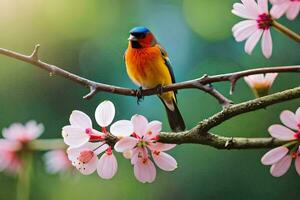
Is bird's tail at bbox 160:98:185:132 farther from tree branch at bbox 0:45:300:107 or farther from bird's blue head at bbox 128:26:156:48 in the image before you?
tree branch at bbox 0:45:300:107

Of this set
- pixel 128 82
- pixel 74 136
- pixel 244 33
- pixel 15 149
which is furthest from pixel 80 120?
pixel 128 82

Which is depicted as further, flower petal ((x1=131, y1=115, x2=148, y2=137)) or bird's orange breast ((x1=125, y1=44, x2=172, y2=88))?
bird's orange breast ((x1=125, y1=44, x2=172, y2=88))

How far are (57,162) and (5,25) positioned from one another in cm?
112

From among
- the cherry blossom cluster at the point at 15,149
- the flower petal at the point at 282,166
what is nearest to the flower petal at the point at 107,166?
the flower petal at the point at 282,166

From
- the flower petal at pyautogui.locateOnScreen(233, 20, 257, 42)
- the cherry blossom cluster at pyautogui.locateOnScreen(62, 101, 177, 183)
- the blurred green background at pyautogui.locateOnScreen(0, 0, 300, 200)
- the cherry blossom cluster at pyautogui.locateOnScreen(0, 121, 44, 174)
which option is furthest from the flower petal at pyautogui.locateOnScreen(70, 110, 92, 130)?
the blurred green background at pyautogui.locateOnScreen(0, 0, 300, 200)

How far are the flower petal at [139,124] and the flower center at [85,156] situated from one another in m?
0.03

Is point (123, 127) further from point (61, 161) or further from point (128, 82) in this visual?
point (128, 82)

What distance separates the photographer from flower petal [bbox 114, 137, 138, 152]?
0.38 meters

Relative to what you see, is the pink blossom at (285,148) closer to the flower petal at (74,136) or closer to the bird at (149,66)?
the flower petal at (74,136)

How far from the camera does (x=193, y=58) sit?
1730 millimetres

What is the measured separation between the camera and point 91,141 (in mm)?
403

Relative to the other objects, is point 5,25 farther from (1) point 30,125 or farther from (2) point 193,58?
(1) point 30,125

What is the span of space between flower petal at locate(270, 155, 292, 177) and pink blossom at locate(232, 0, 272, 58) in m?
0.07

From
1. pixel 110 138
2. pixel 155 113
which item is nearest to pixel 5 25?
pixel 155 113
